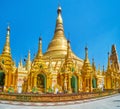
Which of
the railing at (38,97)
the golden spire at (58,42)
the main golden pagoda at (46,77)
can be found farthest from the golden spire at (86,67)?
the railing at (38,97)

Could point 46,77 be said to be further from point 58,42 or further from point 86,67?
point 58,42

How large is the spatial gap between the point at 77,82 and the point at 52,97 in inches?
546

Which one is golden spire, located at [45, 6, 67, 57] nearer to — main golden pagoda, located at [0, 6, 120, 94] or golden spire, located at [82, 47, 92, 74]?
golden spire, located at [82, 47, 92, 74]

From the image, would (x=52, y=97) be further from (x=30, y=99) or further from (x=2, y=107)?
(x=2, y=107)

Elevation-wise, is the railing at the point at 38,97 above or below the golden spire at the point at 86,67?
below

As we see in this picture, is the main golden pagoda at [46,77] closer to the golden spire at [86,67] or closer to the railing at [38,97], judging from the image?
the golden spire at [86,67]

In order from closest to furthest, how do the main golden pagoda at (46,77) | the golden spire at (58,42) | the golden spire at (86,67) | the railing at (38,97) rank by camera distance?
the railing at (38,97) < the main golden pagoda at (46,77) < the golden spire at (86,67) < the golden spire at (58,42)

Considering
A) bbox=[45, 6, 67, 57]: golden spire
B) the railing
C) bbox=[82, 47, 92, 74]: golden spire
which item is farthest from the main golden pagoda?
bbox=[45, 6, 67, 57]: golden spire

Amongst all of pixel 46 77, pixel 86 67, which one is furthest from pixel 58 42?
pixel 46 77

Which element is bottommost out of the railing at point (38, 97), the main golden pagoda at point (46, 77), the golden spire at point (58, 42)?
the railing at point (38, 97)

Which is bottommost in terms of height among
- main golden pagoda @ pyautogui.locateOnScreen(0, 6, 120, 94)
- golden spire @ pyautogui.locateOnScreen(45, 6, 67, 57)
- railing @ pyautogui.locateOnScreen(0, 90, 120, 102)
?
railing @ pyautogui.locateOnScreen(0, 90, 120, 102)

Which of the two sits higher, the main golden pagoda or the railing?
the main golden pagoda

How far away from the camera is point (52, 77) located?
122ft

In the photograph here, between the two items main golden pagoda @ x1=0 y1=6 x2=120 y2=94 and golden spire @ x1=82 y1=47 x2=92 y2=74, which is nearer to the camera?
main golden pagoda @ x1=0 y1=6 x2=120 y2=94
